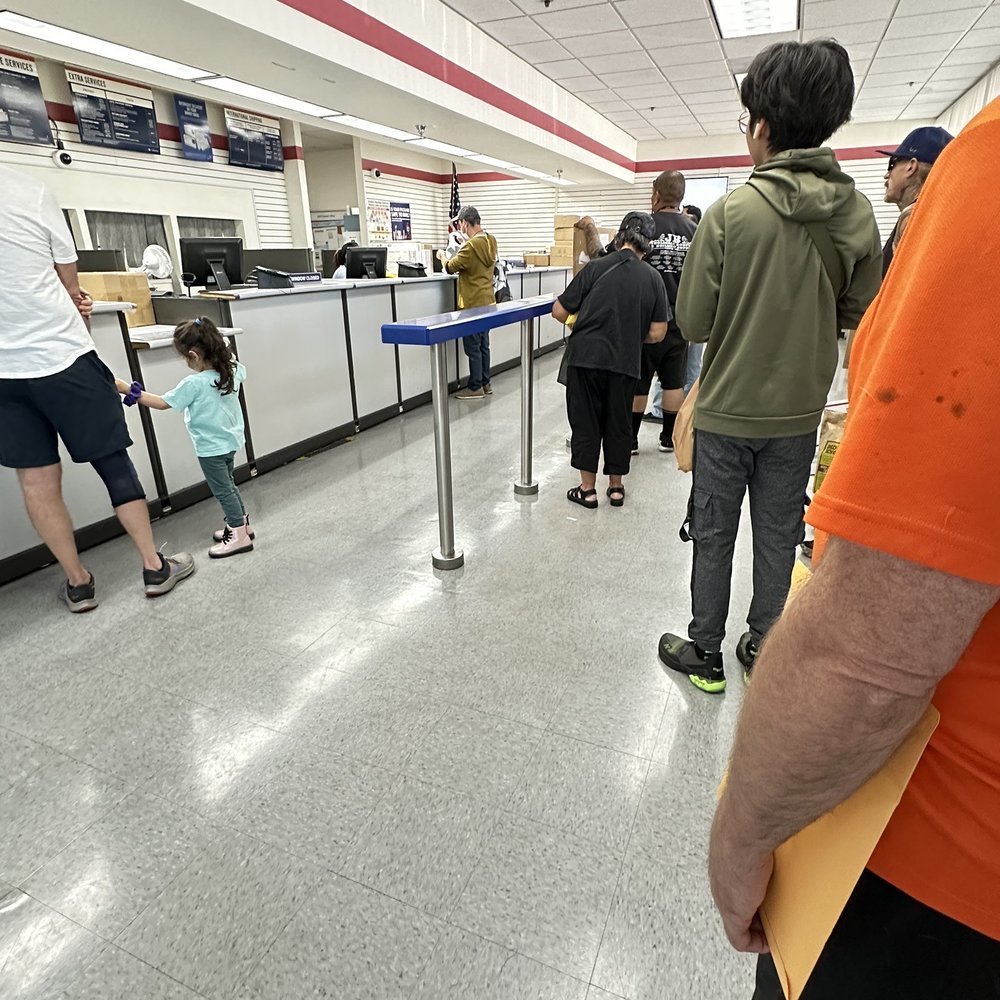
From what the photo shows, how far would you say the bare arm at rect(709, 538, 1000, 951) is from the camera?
1.33ft

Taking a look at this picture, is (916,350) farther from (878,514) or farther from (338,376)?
(338,376)

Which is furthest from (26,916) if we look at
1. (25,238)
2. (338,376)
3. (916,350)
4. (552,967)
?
(338,376)

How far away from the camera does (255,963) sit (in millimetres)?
1286

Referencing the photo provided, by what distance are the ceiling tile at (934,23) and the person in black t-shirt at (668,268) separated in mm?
4085

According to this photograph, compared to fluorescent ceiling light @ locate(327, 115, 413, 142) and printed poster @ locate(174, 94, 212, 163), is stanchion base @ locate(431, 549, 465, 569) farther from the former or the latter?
printed poster @ locate(174, 94, 212, 163)

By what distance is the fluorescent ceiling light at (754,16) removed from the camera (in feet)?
17.7

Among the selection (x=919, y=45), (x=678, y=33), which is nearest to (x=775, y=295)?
(x=678, y=33)

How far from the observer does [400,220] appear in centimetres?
1280

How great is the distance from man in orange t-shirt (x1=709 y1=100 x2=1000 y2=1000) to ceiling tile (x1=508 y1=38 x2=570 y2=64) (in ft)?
24.7

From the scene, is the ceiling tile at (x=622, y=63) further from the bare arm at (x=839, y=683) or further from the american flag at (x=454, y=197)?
the bare arm at (x=839, y=683)

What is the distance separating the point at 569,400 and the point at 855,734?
3.01 m

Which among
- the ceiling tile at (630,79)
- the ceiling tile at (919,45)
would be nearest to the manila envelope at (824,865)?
the ceiling tile at (919,45)

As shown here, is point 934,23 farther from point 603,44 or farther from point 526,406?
point 526,406

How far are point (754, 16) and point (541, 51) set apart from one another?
7.38 ft
